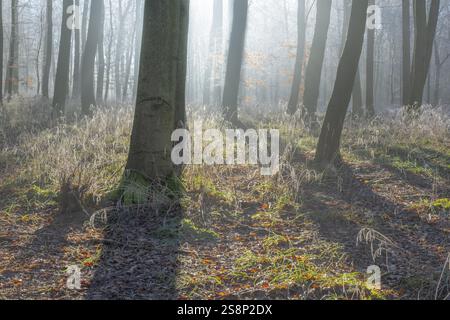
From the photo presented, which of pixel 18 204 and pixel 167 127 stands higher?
pixel 167 127

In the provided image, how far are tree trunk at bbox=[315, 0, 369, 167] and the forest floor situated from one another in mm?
341

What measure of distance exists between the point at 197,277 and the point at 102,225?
1565 millimetres

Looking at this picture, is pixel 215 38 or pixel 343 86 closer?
pixel 343 86

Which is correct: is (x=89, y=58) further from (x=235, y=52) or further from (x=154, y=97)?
(x=154, y=97)

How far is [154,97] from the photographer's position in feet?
17.8

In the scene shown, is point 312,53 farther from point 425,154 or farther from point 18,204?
point 18,204

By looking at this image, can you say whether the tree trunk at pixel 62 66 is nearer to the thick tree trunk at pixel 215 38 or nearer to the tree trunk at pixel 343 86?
the thick tree trunk at pixel 215 38

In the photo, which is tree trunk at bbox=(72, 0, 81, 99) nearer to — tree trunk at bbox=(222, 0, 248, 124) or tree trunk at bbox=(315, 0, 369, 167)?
tree trunk at bbox=(222, 0, 248, 124)

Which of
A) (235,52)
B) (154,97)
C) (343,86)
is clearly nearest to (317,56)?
(235,52)

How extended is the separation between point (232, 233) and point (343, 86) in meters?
3.36

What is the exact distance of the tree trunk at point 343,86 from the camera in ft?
22.6

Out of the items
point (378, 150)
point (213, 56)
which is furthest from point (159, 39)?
point (213, 56)
